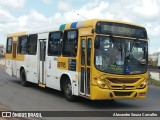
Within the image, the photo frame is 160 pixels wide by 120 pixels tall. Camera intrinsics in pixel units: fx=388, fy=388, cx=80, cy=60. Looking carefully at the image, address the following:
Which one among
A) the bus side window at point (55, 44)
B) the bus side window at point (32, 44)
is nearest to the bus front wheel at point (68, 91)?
the bus side window at point (55, 44)

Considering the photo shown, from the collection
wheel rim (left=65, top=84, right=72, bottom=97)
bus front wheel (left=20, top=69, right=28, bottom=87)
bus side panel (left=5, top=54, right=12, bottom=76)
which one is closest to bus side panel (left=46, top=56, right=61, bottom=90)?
wheel rim (left=65, top=84, right=72, bottom=97)

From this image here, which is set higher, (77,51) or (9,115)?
(77,51)

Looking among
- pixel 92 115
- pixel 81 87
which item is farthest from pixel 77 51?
pixel 92 115

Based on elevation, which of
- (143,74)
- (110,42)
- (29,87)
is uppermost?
(110,42)

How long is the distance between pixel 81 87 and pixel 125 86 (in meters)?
1.54

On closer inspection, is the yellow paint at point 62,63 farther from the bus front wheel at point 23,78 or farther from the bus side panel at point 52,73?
the bus front wheel at point 23,78

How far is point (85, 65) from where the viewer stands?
13172 millimetres

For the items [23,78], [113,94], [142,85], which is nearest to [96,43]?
[113,94]

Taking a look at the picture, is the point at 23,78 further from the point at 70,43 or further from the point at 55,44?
the point at 70,43

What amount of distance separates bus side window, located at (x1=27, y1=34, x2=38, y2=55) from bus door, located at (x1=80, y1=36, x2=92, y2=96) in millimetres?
5323

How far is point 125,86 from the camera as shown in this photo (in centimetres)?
1290

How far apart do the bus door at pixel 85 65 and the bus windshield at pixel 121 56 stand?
1.45 feet

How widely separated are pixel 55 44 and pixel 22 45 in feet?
17.2

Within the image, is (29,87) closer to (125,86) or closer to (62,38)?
(62,38)
